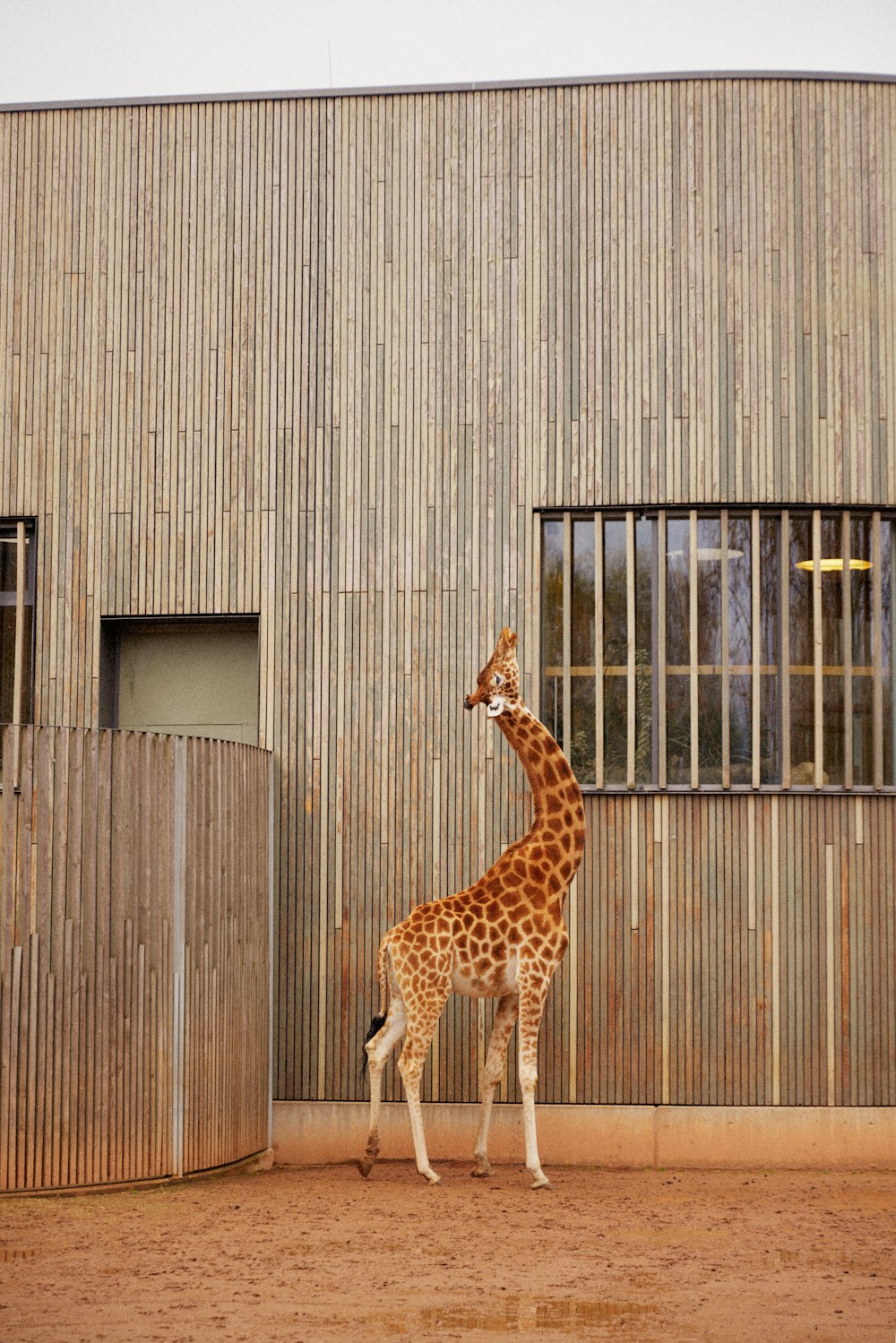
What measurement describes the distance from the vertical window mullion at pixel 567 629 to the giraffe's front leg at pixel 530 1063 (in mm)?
1868

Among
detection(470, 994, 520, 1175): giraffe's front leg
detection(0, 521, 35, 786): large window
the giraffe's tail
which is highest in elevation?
detection(0, 521, 35, 786): large window

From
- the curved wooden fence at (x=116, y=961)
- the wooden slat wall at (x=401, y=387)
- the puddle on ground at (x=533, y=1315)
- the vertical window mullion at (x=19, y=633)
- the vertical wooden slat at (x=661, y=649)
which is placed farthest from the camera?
the vertical window mullion at (x=19, y=633)

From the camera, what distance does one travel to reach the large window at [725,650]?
985 cm

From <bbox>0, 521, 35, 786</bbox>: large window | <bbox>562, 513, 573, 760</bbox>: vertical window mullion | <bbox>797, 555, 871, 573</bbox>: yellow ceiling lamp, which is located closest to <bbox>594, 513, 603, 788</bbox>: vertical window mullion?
<bbox>562, 513, 573, 760</bbox>: vertical window mullion

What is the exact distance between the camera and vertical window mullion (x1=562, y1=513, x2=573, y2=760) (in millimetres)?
9906

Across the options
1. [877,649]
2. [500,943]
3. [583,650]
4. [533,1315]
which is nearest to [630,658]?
[583,650]

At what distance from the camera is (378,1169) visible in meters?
9.26

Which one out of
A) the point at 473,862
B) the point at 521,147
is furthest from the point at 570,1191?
the point at 521,147

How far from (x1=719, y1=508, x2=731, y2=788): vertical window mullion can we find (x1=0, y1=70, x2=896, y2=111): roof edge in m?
2.87

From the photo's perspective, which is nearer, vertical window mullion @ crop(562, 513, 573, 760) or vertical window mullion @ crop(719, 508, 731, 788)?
vertical window mullion @ crop(719, 508, 731, 788)

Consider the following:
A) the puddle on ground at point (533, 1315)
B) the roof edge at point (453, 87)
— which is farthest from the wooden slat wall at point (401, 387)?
the puddle on ground at point (533, 1315)

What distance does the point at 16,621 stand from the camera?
10.3 m

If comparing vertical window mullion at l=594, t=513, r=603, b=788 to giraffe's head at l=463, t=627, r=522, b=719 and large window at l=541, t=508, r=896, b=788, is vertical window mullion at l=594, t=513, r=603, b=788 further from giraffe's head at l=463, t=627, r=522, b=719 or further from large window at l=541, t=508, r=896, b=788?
giraffe's head at l=463, t=627, r=522, b=719

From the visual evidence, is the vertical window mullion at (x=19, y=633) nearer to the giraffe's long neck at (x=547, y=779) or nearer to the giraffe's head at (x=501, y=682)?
the giraffe's head at (x=501, y=682)
